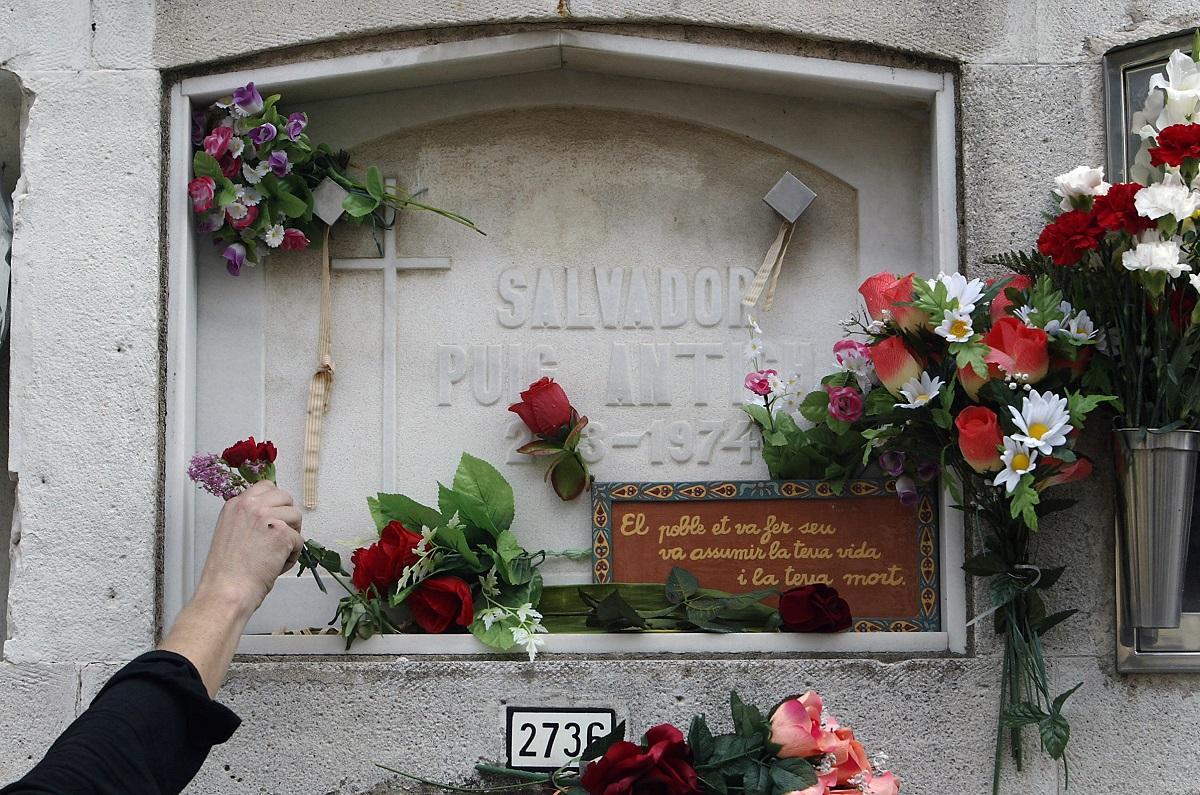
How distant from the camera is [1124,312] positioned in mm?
2561

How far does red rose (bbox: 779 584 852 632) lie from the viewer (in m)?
2.77

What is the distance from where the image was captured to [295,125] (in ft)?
9.96

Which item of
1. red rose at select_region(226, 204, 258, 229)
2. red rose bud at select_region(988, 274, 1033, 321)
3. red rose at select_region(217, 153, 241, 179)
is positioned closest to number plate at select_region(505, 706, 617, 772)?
red rose bud at select_region(988, 274, 1033, 321)

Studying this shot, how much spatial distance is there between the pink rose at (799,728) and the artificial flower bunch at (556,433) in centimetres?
80

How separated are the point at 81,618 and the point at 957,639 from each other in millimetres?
2061

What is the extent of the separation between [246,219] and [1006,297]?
184 cm

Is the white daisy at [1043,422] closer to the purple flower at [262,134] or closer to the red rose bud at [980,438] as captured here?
the red rose bud at [980,438]

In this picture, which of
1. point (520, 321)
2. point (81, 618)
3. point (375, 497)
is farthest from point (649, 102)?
point (81, 618)

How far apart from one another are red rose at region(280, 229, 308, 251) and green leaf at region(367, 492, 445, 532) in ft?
2.26

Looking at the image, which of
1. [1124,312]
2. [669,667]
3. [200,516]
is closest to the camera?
[1124,312]

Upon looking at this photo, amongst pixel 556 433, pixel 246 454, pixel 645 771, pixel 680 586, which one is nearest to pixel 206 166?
pixel 246 454

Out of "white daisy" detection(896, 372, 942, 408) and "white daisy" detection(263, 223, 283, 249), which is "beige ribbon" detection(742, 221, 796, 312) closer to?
"white daisy" detection(896, 372, 942, 408)

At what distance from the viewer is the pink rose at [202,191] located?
296 cm

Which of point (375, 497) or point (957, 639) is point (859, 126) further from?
point (375, 497)
